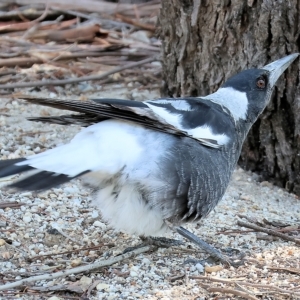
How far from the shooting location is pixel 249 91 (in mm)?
3363

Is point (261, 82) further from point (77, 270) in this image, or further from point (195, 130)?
point (77, 270)

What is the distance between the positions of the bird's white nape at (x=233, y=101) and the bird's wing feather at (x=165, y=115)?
0.30ft

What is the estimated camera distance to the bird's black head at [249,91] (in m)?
3.32

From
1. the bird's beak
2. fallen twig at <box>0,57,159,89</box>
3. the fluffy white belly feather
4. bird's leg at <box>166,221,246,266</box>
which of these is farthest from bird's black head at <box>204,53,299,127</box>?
fallen twig at <box>0,57,159,89</box>

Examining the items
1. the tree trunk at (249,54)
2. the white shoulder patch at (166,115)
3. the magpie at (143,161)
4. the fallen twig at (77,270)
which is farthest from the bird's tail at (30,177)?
the tree trunk at (249,54)

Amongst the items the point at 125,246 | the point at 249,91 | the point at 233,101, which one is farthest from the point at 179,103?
the point at 125,246

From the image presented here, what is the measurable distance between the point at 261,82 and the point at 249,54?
41 centimetres

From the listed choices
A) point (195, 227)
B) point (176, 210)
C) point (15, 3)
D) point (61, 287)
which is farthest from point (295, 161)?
point (15, 3)

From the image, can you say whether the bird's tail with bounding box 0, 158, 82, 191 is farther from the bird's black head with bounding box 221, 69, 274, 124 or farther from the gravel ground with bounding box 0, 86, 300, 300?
the bird's black head with bounding box 221, 69, 274, 124

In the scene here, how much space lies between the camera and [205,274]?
2754 millimetres

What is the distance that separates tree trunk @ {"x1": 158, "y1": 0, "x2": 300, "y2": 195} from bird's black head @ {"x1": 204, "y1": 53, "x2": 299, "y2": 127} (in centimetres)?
26

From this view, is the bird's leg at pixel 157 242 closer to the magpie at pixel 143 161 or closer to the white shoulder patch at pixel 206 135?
the magpie at pixel 143 161

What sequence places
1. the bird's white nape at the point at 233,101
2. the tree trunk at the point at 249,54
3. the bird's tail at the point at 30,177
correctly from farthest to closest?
the tree trunk at the point at 249,54 → the bird's white nape at the point at 233,101 → the bird's tail at the point at 30,177

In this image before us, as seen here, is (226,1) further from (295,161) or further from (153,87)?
(153,87)
